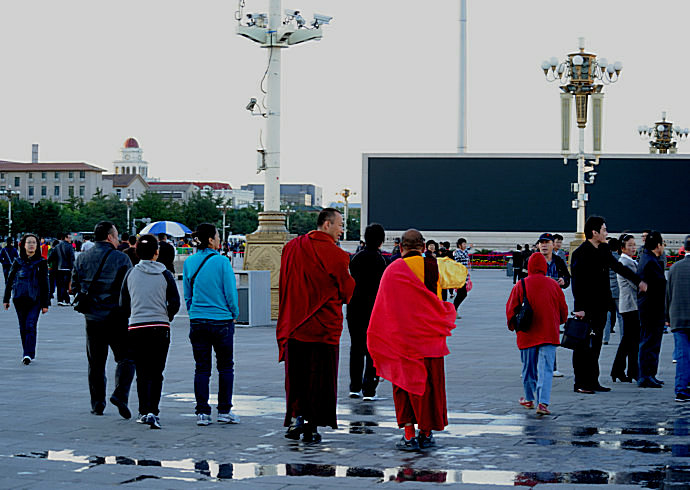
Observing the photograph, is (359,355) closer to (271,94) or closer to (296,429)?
(296,429)

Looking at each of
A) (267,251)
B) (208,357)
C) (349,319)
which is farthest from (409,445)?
(267,251)

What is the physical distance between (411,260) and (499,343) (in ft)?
27.9

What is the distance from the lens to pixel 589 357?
1081cm

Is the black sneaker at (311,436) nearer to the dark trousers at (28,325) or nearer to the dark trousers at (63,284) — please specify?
the dark trousers at (28,325)

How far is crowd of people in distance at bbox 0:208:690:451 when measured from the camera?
26.2 feet

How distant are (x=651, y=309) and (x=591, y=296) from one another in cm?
95

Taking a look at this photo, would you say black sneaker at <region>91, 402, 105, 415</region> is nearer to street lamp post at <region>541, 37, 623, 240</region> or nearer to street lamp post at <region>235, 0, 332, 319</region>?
street lamp post at <region>235, 0, 332, 319</region>

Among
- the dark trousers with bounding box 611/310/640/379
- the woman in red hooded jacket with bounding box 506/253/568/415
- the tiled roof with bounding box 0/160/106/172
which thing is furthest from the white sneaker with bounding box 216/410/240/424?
the tiled roof with bounding box 0/160/106/172

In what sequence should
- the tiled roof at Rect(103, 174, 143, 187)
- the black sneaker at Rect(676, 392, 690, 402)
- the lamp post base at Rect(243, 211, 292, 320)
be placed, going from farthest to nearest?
the tiled roof at Rect(103, 174, 143, 187) → the lamp post base at Rect(243, 211, 292, 320) → the black sneaker at Rect(676, 392, 690, 402)

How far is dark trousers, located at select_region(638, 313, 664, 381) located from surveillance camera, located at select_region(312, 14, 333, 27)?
429 inches

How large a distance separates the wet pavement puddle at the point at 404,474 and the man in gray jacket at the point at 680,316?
3373 mm

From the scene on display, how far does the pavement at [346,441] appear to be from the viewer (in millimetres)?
6852

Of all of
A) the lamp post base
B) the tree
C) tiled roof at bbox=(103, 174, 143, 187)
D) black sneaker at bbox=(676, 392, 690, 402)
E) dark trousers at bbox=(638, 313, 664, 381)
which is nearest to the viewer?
black sneaker at bbox=(676, 392, 690, 402)

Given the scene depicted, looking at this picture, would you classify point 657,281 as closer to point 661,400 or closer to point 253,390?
point 661,400
